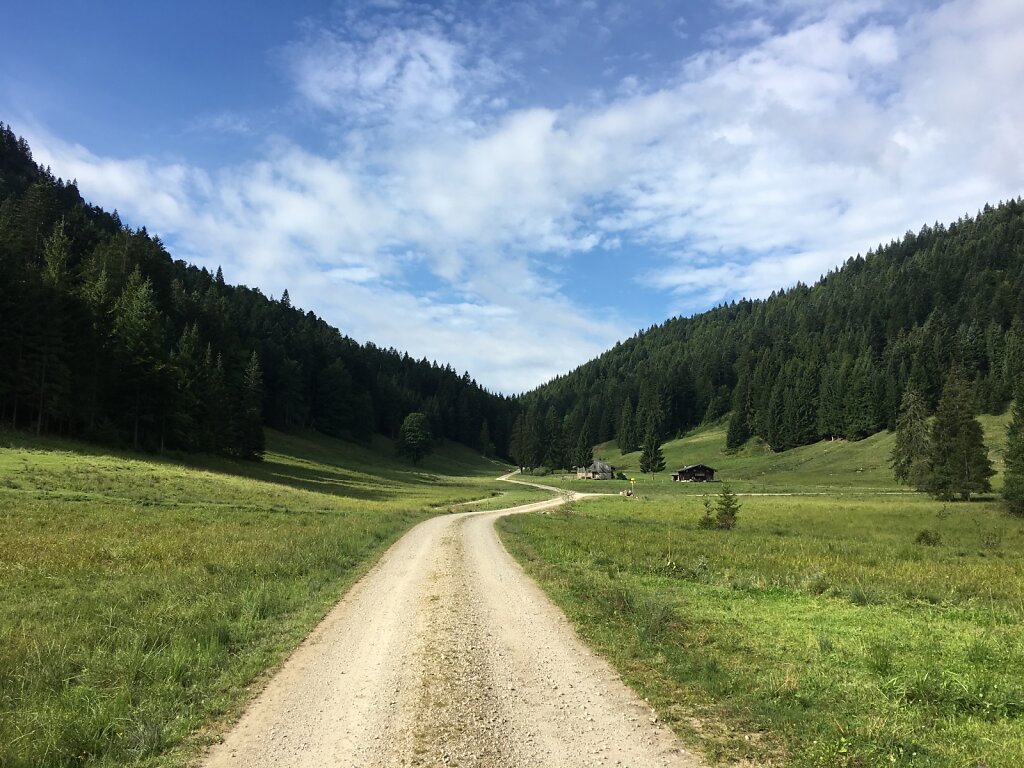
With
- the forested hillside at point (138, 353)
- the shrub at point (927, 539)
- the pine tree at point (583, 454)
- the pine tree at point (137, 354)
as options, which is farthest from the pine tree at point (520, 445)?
the shrub at point (927, 539)

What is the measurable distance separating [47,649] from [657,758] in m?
9.79

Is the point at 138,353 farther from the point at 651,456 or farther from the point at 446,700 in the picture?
the point at 651,456

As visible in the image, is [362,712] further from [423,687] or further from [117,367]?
[117,367]

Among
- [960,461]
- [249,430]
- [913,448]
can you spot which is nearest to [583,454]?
[913,448]

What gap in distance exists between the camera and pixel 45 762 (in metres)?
5.96

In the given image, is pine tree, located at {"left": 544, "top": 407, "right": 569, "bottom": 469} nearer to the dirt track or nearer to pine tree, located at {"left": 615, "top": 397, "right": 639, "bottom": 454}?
pine tree, located at {"left": 615, "top": 397, "right": 639, "bottom": 454}

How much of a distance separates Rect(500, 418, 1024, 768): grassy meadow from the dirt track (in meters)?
0.69

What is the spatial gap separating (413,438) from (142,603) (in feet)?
373

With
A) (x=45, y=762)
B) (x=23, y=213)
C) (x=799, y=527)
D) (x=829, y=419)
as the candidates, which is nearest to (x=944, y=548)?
(x=799, y=527)

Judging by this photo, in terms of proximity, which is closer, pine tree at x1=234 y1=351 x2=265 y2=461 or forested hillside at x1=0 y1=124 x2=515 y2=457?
forested hillside at x1=0 y1=124 x2=515 y2=457

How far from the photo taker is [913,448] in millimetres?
81000

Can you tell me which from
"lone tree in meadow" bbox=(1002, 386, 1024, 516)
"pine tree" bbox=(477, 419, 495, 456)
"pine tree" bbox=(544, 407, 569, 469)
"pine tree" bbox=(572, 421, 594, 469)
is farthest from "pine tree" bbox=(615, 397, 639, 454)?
"lone tree in meadow" bbox=(1002, 386, 1024, 516)

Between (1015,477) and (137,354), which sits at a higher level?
(137,354)

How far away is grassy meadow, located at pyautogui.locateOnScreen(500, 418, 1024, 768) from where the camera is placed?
655 centimetres
